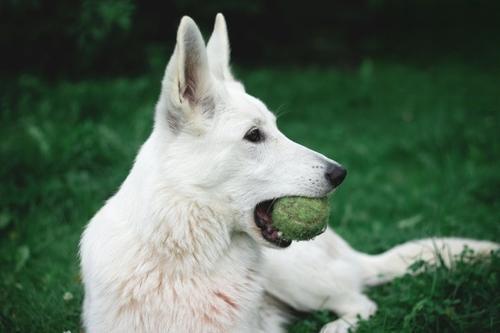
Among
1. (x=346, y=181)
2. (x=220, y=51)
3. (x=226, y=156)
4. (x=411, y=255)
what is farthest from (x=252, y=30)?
(x=226, y=156)

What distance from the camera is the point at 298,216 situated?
2.71 m

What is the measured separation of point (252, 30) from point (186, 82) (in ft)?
30.3

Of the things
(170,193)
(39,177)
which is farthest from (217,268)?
(39,177)

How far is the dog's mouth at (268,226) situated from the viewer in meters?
2.80

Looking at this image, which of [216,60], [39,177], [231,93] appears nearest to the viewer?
[231,93]

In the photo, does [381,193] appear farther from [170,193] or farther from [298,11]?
[298,11]

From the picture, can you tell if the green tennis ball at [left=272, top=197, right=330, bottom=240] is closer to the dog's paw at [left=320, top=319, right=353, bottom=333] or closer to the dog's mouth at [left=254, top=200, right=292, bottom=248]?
the dog's mouth at [left=254, top=200, right=292, bottom=248]

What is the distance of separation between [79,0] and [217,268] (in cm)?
565

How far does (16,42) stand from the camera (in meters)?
8.33

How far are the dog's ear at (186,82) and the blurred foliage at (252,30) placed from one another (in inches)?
130

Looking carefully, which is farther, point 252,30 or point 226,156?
point 252,30

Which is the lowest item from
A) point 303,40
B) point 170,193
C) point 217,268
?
point 303,40

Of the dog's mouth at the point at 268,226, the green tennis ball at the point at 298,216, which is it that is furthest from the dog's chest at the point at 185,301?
the green tennis ball at the point at 298,216

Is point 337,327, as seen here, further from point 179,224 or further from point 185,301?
point 179,224
